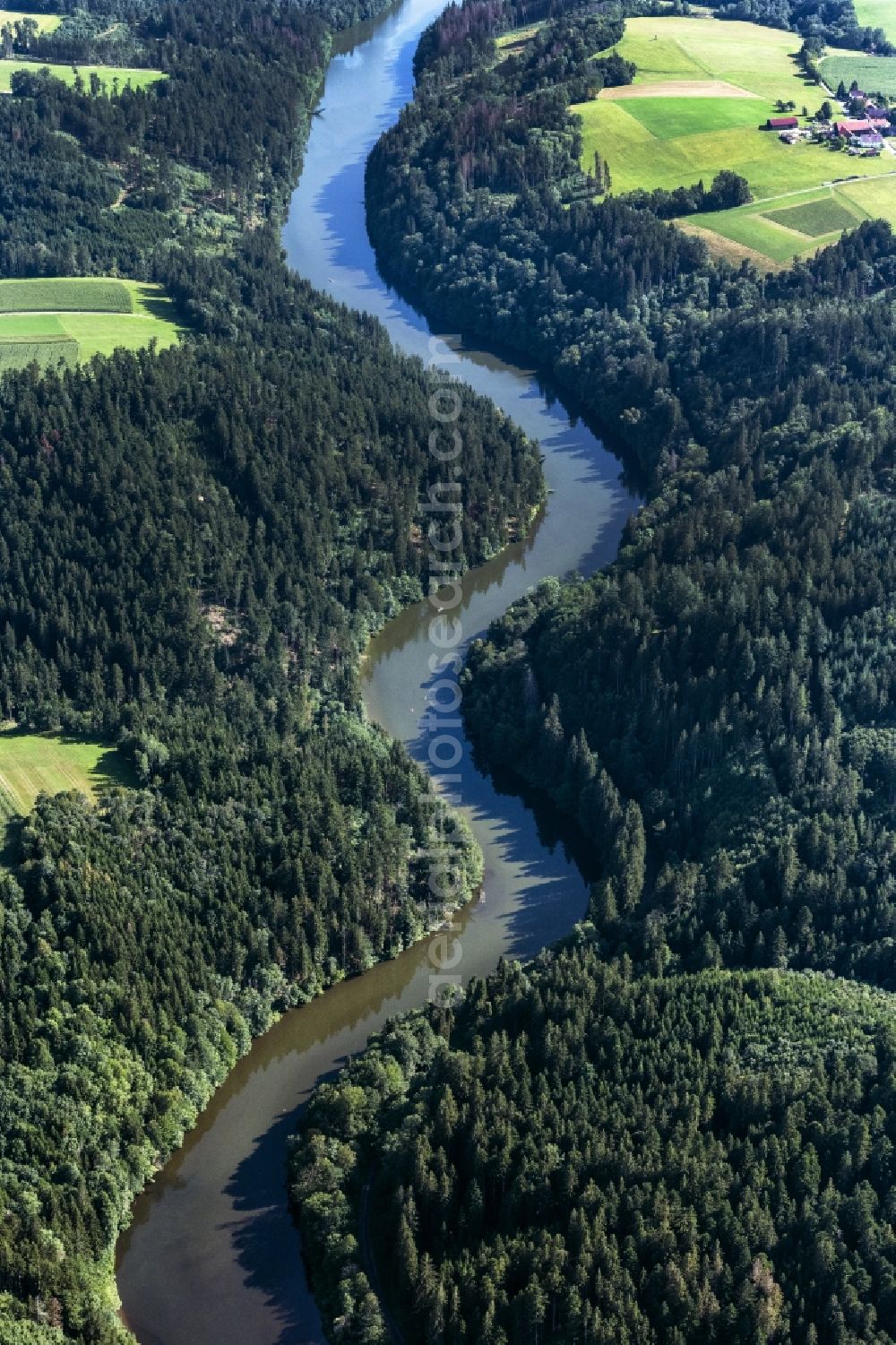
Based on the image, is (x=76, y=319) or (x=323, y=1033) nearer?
(x=323, y=1033)

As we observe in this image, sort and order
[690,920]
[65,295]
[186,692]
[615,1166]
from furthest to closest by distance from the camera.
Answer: [65,295]
[186,692]
[690,920]
[615,1166]

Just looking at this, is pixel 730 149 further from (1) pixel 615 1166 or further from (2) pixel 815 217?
(1) pixel 615 1166

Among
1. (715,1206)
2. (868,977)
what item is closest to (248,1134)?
(715,1206)

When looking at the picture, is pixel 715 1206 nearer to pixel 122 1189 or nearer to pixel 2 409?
pixel 122 1189

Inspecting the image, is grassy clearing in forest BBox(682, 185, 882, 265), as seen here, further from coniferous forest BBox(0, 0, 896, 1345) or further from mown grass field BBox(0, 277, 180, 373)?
mown grass field BBox(0, 277, 180, 373)

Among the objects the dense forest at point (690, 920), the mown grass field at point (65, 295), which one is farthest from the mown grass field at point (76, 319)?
the dense forest at point (690, 920)

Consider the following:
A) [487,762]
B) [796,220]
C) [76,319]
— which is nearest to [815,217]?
[796,220]
